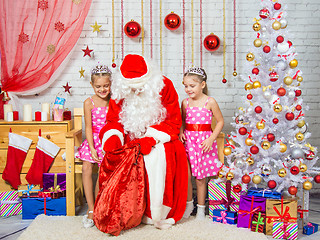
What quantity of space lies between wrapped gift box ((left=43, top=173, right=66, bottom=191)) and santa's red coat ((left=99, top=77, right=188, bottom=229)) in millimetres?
626

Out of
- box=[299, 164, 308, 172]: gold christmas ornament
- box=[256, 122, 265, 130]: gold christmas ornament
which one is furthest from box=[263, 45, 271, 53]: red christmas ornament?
box=[299, 164, 308, 172]: gold christmas ornament

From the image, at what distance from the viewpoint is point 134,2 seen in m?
3.85

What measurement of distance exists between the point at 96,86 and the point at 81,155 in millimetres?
609

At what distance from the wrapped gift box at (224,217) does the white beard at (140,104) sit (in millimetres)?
887

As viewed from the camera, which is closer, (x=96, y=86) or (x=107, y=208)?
(x=107, y=208)

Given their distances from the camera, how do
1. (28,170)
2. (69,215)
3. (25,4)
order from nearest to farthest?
(69,215), (28,170), (25,4)

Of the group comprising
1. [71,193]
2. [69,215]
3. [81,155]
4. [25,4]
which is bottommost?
[69,215]

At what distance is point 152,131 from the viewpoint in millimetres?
2867

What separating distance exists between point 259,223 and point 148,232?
836 mm

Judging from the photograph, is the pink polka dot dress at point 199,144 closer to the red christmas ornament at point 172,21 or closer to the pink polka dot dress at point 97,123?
the pink polka dot dress at point 97,123

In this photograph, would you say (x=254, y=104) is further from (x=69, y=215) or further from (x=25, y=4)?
(x=25, y=4)

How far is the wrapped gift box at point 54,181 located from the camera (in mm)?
3234

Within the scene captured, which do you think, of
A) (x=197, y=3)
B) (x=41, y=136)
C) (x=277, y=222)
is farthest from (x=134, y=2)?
(x=277, y=222)

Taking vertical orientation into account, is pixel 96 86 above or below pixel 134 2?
below
